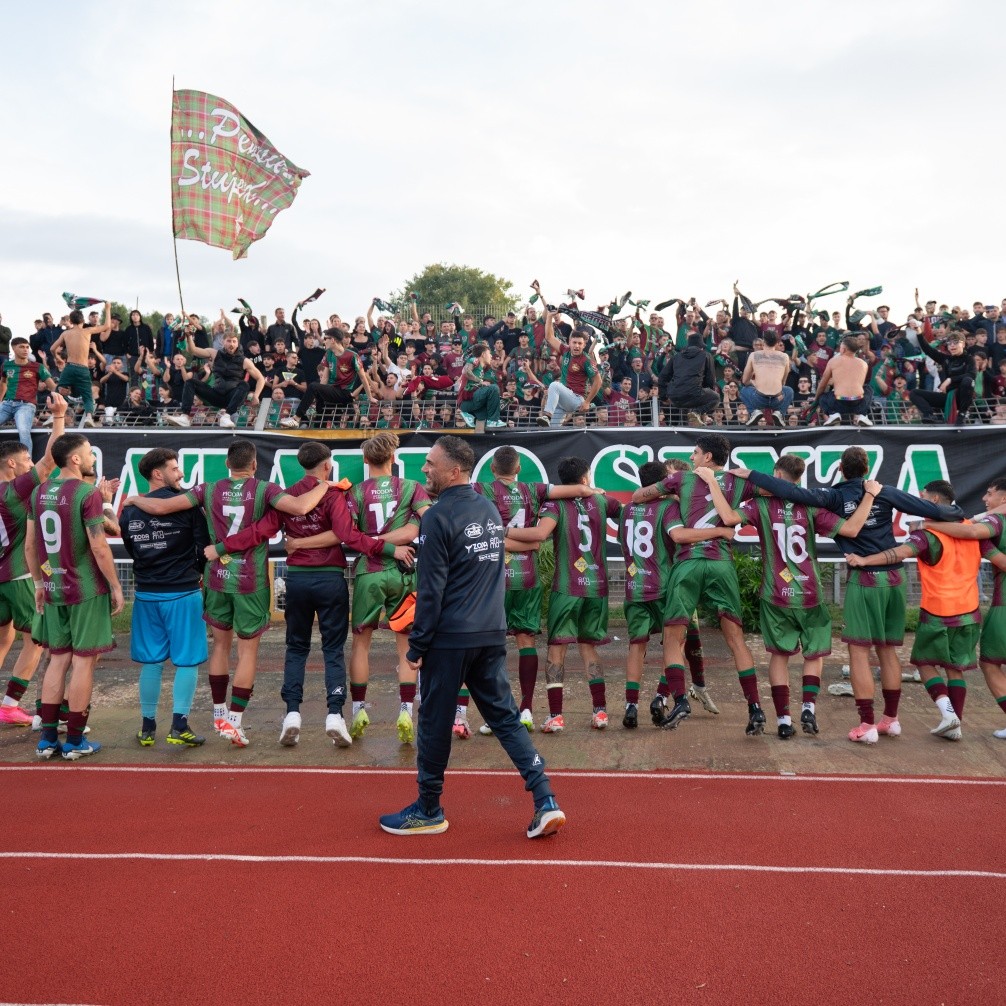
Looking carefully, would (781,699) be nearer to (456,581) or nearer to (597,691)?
(597,691)

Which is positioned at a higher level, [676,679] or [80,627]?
[80,627]

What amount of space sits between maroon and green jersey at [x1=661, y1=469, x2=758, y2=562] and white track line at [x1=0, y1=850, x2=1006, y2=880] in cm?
318

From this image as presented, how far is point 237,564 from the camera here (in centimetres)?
746

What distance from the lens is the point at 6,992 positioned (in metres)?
3.91

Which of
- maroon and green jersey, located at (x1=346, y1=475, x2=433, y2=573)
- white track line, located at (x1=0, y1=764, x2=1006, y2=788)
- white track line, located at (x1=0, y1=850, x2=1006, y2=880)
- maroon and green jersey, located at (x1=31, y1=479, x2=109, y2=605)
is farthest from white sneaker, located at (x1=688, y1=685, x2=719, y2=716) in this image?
maroon and green jersey, located at (x1=31, y1=479, x2=109, y2=605)

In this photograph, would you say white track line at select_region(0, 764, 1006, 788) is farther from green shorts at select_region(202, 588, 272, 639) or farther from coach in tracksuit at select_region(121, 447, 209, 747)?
green shorts at select_region(202, 588, 272, 639)

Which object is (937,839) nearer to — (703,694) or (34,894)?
(703,694)

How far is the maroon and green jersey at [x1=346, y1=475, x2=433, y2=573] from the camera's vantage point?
7.64 metres

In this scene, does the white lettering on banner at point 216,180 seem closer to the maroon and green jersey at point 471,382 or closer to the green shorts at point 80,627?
the maroon and green jersey at point 471,382

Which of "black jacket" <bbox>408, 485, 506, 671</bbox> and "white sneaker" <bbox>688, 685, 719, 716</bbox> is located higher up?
"black jacket" <bbox>408, 485, 506, 671</bbox>

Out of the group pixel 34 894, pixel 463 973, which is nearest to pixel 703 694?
pixel 463 973

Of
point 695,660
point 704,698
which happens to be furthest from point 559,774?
point 695,660

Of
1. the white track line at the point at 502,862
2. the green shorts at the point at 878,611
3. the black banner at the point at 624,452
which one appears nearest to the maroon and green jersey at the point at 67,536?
the white track line at the point at 502,862

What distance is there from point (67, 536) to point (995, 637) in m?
7.03
